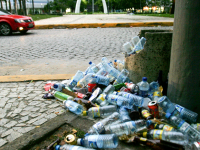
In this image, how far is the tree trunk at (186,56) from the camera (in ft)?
7.56

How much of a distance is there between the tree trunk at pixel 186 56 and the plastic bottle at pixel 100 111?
854mm

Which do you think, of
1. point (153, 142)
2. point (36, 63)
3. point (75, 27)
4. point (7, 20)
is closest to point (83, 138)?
point (153, 142)

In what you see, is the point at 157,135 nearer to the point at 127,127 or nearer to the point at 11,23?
the point at 127,127

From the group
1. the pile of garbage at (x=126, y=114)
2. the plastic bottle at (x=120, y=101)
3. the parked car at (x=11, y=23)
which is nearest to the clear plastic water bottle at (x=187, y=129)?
the pile of garbage at (x=126, y=114)

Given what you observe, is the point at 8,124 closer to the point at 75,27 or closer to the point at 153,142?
the point at 153,142

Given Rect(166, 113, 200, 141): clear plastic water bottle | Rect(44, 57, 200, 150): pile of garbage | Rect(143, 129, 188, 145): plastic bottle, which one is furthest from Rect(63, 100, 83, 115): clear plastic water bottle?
Rect(166, 113, 200, 141): clear plastic water bottle

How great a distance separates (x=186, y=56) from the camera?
2.43 metres

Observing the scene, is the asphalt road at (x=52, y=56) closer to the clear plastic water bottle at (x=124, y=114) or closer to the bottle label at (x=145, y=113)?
the clear plastic water bottle at (x=124, y=114)

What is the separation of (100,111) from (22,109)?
1.19 m

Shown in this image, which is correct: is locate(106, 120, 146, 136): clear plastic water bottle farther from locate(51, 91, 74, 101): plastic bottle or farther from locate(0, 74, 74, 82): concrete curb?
locate(0, 74, 74, 82): concrete curb

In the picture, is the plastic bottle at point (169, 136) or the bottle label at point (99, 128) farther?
the bottle label at point (99, 128)

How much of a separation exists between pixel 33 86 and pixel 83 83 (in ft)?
3.39

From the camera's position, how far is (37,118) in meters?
2.83

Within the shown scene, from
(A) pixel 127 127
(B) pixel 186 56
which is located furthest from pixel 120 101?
(B) pixel 186 56
